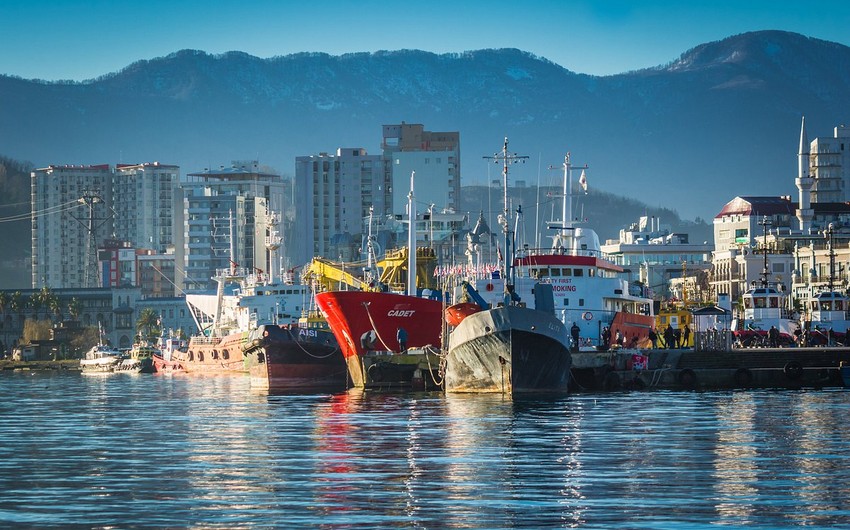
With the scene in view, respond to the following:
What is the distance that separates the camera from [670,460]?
139 feet

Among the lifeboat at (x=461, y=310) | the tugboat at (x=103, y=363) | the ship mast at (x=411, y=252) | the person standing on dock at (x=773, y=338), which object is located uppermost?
the ship mast at (x=411, y=252)

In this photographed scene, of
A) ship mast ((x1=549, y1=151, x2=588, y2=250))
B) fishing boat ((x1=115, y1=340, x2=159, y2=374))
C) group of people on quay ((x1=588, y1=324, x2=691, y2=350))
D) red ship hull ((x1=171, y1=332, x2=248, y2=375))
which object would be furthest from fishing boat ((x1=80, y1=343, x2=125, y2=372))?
group of people on quay ((x1=588, y1=324, x2=691, y2=350))

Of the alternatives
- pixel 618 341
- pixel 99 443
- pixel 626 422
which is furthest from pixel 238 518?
pixel 618 341

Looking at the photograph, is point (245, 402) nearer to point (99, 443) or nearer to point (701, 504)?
point (99, 443)

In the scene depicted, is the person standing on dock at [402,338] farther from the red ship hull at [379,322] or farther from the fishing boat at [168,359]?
the fishing boat at [168,359]

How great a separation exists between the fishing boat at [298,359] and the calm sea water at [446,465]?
23952 mm

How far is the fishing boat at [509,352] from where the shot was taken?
2635 inches

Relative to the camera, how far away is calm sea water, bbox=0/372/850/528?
33188 millimetres

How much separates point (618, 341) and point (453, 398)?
1883cm

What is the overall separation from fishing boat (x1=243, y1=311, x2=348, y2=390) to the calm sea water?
78.6 feet

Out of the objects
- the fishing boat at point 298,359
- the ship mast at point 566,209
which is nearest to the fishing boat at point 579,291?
the ship mast at point 566,209

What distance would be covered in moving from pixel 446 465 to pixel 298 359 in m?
52.0

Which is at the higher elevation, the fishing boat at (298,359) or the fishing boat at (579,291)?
the fishing boat at (579,291)

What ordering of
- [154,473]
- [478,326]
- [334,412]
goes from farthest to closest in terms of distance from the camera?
[478,326] < [334,412] < [154,473]
